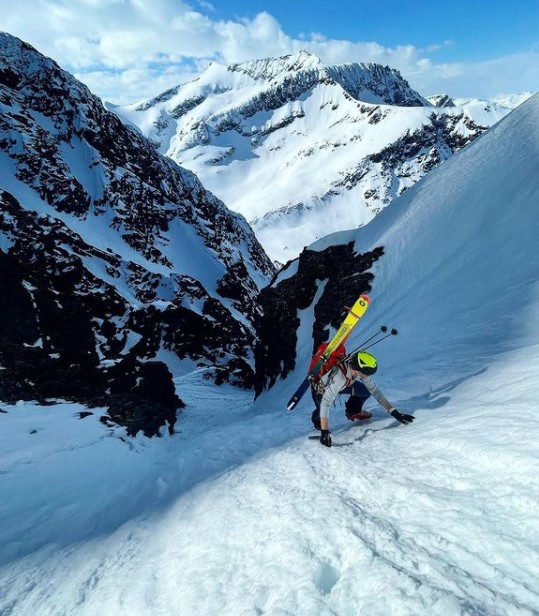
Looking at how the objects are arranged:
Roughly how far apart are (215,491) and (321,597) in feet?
13.2

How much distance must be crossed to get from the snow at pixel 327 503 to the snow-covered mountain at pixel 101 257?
24632 mm

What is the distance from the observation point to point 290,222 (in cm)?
19012

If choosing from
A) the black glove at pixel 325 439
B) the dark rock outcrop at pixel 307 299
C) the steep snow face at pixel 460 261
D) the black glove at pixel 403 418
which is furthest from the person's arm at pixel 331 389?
the dark rock outcrop at pixel 307 299

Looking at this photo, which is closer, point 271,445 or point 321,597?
point 321,597

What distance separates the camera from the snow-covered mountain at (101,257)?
57478mm

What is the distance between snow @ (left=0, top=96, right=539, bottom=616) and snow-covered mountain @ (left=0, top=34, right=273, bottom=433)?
24632mm

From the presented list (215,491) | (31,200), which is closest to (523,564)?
(215,491)

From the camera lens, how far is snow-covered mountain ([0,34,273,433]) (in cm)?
5748

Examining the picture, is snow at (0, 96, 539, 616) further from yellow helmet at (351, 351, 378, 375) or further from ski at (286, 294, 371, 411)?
ski at (286, 294, 371, 411)

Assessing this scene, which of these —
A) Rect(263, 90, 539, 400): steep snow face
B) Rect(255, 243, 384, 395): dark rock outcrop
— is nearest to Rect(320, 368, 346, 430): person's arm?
Rect(263, 90, 539, 400): steep snow face

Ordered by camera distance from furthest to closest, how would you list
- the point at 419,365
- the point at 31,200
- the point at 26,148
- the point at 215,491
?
1. the point at 26,148
2. the point at 31,200
3. the point at 419,365
4. the point at 215,491

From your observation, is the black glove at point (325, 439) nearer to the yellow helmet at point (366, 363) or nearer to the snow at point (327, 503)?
the snow at point (327, 503)

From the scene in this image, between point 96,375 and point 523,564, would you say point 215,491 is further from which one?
point 96,375

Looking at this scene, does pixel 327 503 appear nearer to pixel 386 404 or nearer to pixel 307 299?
pixel 386 404
